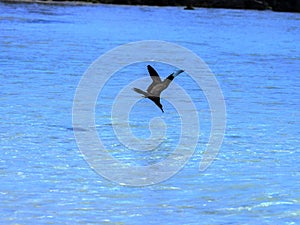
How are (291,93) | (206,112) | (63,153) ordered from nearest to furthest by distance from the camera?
(63,153) < (206,112) < (291,93)

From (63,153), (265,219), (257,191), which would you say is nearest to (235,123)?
(63,153)

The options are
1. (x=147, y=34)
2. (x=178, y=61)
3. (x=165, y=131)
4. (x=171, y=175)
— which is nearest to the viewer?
(x=171, y=175)

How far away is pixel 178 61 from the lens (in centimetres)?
2862

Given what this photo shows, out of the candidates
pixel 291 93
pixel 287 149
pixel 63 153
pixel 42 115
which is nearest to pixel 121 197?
pixel 63 153

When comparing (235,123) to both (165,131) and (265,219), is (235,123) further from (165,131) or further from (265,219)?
(265,219)

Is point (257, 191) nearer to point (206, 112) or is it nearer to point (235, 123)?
point (235, 123)

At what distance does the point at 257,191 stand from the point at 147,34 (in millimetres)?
38784

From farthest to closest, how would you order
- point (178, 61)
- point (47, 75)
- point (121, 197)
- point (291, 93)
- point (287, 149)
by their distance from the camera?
point (178, 61) < point (47, 75) < point (291, 93) < point (287, 149) < point (121, 197)

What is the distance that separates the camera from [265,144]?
12328 mm

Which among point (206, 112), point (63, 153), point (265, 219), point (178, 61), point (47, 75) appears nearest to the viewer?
point (265, 219)

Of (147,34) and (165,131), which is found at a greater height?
(165,131)

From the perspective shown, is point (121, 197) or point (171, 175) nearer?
point (121, 197)

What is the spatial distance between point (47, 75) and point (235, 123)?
8.08 m

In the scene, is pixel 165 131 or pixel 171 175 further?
pixel 165 131
